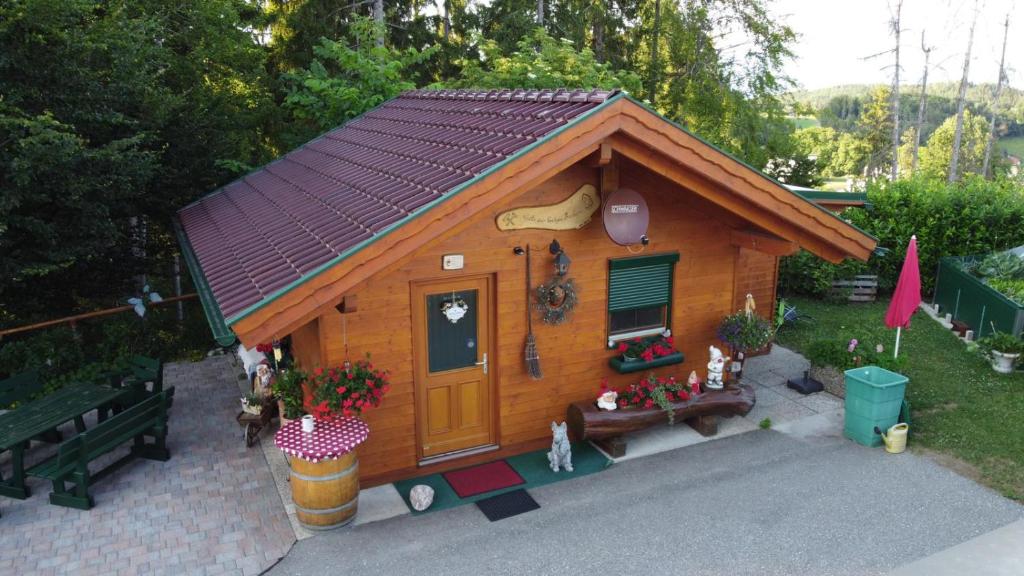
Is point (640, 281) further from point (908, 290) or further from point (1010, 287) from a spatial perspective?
point (1010, 287)

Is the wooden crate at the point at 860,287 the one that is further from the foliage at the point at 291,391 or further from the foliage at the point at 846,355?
the foliage at the point at 291,391

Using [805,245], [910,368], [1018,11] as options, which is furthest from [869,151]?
[805,245]

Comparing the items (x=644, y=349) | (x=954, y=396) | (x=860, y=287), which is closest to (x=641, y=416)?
(x=644, y=349)

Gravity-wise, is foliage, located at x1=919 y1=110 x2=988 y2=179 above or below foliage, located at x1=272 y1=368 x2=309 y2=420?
above

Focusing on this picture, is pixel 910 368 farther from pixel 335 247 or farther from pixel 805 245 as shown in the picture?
pixel 335 247

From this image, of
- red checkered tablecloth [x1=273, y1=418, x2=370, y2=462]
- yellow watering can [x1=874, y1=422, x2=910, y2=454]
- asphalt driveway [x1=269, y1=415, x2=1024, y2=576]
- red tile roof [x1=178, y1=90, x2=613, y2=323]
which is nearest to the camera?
asphalt driveway [x1=269, y1=415, x2=1024, y2=576]

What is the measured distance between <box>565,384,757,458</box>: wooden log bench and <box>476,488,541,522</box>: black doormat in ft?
3.59

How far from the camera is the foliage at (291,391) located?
7.36m

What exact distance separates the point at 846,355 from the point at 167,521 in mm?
8704

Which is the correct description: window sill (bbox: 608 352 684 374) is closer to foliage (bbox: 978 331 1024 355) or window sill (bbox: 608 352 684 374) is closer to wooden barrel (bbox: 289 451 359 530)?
wooden barrel (bbox: 289 451 359 530)

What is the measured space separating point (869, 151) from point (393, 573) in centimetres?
5051

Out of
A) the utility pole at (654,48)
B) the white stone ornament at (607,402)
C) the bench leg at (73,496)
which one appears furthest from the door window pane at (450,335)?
the utility pole at (654,48)

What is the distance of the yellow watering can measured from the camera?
834 cm

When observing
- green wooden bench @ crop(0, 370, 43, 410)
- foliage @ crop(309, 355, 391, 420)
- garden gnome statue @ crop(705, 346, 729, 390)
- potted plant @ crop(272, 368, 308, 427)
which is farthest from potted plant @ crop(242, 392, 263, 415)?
garden gnome statue @ crop(705, 346, 729, 390)
